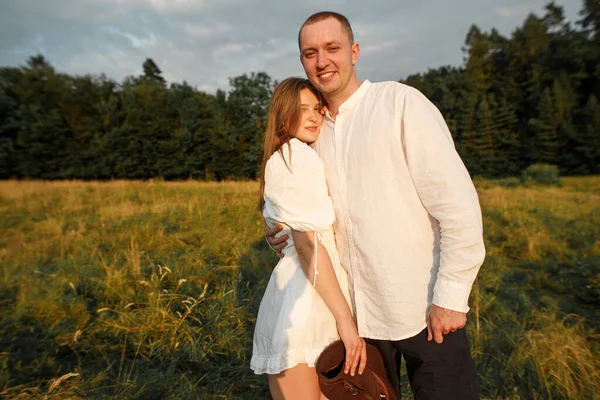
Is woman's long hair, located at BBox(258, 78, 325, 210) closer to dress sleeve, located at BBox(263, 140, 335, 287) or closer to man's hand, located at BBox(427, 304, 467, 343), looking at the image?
dress sleeve, located at BBox(263, 140, 335, 287)

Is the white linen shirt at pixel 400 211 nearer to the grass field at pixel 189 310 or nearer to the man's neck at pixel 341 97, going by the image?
the man's neck at pixel 341 97

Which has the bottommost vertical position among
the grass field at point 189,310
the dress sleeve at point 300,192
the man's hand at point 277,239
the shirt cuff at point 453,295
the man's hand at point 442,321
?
the grass field at point 189,310

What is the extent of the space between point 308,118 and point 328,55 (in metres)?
0.30

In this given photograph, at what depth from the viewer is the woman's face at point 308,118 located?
174 centimetres

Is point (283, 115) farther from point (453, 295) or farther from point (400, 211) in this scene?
point (453, 295)

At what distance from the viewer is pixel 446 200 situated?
1347 mm

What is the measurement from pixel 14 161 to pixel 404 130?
1393 inches

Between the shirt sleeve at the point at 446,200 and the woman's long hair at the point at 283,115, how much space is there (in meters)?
0.53

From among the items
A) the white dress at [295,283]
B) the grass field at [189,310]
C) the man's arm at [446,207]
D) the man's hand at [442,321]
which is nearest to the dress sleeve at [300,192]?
the white dress at [295,283]

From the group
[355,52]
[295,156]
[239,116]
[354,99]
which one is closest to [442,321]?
[295,156]

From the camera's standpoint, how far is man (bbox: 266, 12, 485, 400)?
1358mm

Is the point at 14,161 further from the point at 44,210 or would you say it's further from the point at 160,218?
the point at 160,218

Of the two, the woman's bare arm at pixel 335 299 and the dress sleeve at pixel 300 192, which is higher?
the dress sleeve at pixel 300 192

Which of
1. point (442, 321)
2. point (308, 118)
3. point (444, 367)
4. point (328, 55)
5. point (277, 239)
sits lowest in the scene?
point (444, 367)
